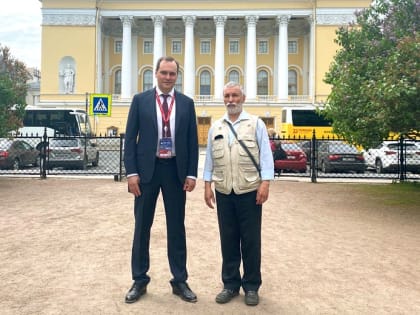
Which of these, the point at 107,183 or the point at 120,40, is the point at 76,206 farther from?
the point at 120,40

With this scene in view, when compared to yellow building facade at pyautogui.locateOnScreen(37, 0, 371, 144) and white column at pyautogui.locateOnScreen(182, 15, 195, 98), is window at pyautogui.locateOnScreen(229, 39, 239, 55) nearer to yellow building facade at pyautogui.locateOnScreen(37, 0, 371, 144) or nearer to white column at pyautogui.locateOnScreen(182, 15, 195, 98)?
yellow building facade at pyautogui.locateOnScreen(37, 0, 371, 144)

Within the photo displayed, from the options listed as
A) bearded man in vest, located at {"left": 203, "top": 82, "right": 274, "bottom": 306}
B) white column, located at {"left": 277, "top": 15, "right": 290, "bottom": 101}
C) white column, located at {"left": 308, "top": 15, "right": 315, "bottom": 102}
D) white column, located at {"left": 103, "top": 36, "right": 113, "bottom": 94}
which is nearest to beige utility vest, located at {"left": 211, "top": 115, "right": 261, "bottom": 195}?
bearded man in vest, located at {"left": 203, "top": 82, "right": 274, "bottom": 306}

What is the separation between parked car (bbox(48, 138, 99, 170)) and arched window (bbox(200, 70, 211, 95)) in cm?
3167

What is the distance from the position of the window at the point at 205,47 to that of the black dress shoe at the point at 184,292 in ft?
152

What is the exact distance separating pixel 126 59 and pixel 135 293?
43.1 metres

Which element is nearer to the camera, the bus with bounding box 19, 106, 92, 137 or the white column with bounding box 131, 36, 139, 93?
the bus with bounding box 19, 106, 92, 137

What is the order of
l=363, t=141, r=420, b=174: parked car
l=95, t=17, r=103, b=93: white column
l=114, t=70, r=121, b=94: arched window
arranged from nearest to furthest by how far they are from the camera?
l=363, t=141, r=420, b=174: parked car, l=95, t=17, r=103, b=93: white column, l=114, t=70, r=121, b=94: arched window

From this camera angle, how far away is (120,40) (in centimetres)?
4909

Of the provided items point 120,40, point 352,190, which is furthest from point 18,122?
point 120,40

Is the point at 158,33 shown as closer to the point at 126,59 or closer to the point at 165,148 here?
the point at 126,59

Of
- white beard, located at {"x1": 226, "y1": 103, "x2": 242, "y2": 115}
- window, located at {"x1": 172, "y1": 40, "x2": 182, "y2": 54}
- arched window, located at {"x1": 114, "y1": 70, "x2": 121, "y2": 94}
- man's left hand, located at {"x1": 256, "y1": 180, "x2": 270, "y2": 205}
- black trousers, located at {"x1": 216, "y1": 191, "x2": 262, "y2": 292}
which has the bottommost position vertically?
black trousers, located at {"x1": 216, "y1": 191, "x2": 262, "y2": 292}

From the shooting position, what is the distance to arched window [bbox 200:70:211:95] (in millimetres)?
48969

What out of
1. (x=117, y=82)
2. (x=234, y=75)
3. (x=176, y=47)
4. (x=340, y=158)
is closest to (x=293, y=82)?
(x=234, y=75)

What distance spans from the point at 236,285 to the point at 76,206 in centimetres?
611
